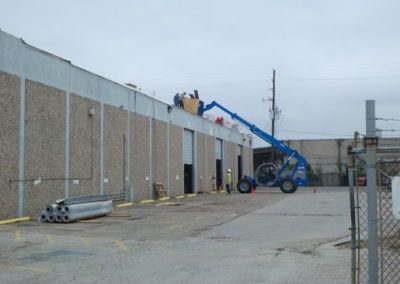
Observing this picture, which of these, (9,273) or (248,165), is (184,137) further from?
(9,273)

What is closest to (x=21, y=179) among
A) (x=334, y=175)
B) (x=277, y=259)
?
(x=277, y=259)

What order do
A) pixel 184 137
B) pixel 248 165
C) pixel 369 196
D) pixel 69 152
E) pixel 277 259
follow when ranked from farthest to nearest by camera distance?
1. pixel 248 165
2. pixel 184 137
3. pixel 69 152
4. pixel 277 259
5. pixel 369 196

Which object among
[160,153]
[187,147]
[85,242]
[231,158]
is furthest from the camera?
[231,158]

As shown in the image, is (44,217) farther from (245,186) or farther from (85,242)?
(245,186)

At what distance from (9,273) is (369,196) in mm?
7131

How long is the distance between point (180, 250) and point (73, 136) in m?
12.6

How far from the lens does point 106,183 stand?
2738cm

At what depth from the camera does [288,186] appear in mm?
42062

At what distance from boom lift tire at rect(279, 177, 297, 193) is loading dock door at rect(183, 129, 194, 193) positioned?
22.6ft

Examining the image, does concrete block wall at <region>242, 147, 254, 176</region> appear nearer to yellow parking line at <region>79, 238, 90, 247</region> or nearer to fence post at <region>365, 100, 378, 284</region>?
yellow parking line at <region>79, 238, 90, 247</region>

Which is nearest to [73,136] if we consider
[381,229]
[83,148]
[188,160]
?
[83,148]

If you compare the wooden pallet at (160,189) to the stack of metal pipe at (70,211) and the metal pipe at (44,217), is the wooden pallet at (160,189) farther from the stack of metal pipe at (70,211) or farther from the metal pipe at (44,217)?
the metal pipe at (44,217)

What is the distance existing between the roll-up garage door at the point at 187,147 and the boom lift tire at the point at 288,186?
7170 mm

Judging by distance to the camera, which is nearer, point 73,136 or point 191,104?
point 73,136
